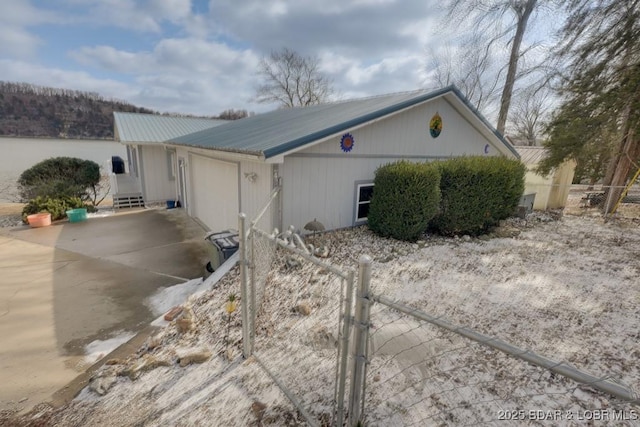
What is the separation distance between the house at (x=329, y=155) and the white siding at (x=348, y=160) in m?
0.02

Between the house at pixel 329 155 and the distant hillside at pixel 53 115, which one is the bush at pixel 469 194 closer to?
the house at pixel 329 155

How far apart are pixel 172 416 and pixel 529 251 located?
7.44 meters

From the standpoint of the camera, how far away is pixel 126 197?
1413cm

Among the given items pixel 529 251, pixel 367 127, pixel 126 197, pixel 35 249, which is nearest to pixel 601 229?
pixel 529 251

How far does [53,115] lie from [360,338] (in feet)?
229

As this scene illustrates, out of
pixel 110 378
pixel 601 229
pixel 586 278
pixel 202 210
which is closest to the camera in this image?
pixel 110 378

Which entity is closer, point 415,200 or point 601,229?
point 415,200

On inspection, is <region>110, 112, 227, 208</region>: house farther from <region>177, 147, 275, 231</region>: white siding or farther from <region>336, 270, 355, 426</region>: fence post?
<region>336, 270, 355, 426</region>: fence post

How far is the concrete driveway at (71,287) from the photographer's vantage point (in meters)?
3.64

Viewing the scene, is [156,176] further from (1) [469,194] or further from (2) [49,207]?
(1) [469,194]

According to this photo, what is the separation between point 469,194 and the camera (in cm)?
759

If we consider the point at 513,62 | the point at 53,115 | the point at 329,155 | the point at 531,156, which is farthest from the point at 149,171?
the point at 53,115

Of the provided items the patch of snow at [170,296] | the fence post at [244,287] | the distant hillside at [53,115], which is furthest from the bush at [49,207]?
the distant hillside at [53,115]

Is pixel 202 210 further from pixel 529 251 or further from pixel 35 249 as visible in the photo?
pixel 529 251
